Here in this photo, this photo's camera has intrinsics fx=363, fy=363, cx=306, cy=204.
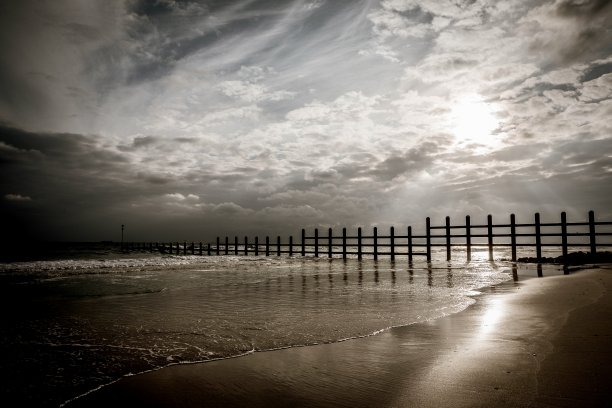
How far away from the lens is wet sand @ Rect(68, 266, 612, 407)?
6.75 ft

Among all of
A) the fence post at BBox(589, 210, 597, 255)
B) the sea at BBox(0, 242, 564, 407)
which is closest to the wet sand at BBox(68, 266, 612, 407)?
the sea at BBox(0, 242, 564, 407)

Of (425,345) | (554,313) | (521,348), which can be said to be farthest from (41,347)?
(554,313)

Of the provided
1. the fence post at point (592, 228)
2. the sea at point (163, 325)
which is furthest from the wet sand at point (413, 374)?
the fence post at point (592, 228)

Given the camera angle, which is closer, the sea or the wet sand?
the wet sand

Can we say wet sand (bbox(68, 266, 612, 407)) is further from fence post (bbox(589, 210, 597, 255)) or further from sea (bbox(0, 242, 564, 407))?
fence post (bbox(589, 210, 597, 255))

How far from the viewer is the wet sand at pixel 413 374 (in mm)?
2057

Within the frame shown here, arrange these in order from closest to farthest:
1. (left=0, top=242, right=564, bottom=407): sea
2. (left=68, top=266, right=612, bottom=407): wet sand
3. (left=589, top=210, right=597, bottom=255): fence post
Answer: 1. (left=68, top=266, right=612, bottom=407): wet sand
2. (left=0, top=242, right=564, bottom=407): sea
3. (left=589, top=210, right=597, bottom=255): fence post

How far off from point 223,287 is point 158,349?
15.9ft

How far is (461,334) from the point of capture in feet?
11.7

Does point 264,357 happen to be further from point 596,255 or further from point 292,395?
point 596,255

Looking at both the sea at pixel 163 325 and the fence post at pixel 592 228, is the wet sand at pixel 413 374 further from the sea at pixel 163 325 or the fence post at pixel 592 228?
the fence post at pixel 592 228

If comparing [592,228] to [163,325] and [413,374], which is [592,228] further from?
[163,325]

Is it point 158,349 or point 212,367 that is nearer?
point 212,367

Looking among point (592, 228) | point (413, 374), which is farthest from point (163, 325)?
point (592, 228)
